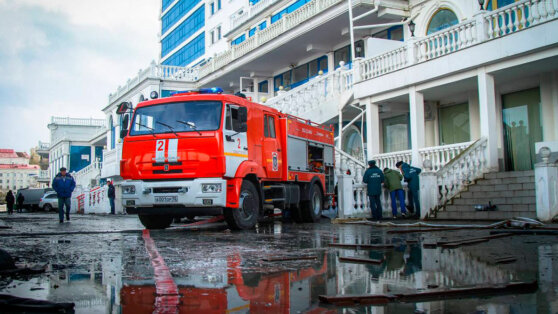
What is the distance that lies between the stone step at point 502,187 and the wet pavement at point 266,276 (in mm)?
5490

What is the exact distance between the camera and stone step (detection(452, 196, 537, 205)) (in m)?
12.9

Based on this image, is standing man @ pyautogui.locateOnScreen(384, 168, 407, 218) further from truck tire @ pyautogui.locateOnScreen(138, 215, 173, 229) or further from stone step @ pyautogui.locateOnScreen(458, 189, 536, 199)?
truck tire @ pyautogui.locateOnScreen(138, 215, 173, 229)

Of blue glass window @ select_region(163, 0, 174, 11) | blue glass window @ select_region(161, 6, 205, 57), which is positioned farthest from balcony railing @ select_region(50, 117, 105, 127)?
blue glass window @ select_region(163, 0, 174, 11)

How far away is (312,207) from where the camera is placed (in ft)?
49.9

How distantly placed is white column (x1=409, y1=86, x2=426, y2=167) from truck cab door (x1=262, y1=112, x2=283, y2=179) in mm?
5325

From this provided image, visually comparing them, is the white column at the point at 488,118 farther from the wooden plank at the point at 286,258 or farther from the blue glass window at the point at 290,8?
the blue glass window at the point at 290,8

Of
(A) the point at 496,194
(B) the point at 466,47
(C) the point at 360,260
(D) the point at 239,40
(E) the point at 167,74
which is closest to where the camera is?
(C) the point at 360,260

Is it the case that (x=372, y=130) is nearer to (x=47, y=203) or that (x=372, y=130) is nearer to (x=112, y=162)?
(x=112, y=162)

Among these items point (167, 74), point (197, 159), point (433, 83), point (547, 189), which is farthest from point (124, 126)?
point (167, 74)

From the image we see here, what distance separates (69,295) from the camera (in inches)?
160

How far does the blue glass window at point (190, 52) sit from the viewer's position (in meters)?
44.9

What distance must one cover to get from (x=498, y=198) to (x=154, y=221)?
8517mm

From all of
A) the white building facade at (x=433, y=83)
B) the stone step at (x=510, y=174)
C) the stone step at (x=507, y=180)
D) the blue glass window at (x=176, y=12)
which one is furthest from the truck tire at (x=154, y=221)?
the blue glass window at (x=176, y=12)

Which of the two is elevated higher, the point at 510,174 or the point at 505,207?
the point at 510,174
